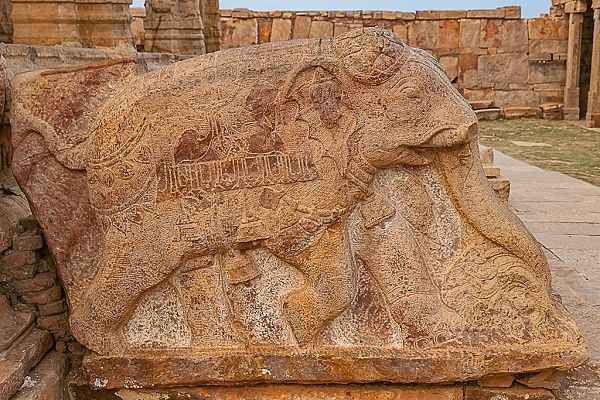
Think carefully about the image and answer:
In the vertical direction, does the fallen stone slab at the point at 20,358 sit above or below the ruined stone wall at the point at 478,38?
below

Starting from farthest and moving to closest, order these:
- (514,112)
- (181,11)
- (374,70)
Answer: (514,112)
(181,11)
(374,70)

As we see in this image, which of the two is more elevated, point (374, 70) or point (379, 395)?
Result: point (374, 70)

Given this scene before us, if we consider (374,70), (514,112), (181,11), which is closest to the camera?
(374,70)

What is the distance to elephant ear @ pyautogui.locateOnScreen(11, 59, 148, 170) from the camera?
92.6 inches

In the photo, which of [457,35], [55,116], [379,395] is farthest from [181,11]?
[457,35]

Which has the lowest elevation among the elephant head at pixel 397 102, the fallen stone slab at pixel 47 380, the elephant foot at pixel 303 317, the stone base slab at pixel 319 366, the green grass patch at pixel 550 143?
the green grass patch at pixel 550 143

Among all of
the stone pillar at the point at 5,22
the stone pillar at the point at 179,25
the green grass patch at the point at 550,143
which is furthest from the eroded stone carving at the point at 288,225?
the stone pillar at the point at 179,25

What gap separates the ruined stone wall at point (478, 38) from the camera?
15.5 meters

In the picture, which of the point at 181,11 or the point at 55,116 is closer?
the point at 55,116

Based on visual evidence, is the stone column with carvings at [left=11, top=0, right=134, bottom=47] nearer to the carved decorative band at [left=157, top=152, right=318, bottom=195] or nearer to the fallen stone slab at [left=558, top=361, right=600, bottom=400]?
the carved decorative band at [left=157, top=152, right=318, bottom=195]

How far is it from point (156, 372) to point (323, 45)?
50.1 inches

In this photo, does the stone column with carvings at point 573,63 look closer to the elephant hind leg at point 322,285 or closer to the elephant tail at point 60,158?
the elephant hind leg at point 322,285

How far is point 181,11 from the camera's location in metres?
8.95

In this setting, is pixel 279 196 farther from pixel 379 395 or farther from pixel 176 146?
pixel 379 395
